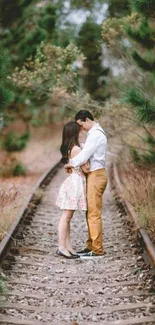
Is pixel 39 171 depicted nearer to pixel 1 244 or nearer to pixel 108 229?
pixel 108 229

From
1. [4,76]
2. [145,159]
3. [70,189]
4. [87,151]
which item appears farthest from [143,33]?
[4,76]

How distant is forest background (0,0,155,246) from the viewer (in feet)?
30.8

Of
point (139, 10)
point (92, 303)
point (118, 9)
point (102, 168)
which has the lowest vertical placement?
point (92, 303)

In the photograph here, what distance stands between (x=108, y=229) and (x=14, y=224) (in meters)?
1.70

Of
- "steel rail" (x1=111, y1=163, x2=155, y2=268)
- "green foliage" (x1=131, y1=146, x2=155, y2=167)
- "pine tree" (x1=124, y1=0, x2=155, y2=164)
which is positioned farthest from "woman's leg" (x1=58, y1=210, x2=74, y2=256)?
"green foliage" (x1=131, y1=146, x2=155, y2=167)

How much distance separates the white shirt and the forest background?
1.95ft

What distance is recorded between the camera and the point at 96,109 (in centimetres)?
1641

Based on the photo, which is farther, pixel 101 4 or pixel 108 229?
pixel 101 4

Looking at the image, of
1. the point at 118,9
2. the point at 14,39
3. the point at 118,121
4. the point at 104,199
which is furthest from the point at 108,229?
the point at 118,9

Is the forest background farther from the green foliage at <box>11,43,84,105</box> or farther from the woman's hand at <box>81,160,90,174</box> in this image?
the woman's hand at <box>81,160,90,174</box>

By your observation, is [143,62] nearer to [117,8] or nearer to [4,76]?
[4,76]

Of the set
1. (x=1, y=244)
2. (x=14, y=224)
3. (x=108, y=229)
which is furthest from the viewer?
(x=108, y=229)

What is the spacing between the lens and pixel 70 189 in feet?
26.0

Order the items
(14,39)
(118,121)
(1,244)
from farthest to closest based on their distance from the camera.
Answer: (14,39) < (118,121) < (1,244)
